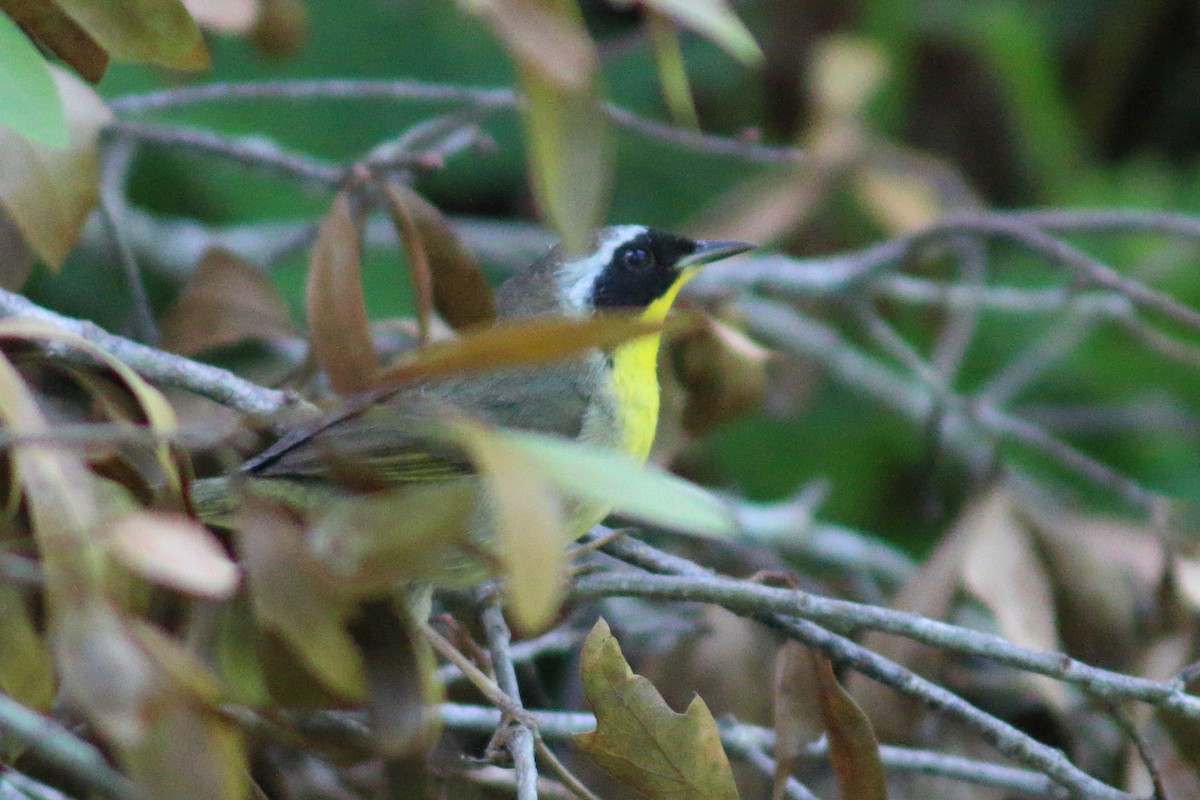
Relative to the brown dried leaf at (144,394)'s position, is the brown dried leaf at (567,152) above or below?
above

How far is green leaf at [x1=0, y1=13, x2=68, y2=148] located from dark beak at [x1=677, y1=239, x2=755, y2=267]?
184 centimetres

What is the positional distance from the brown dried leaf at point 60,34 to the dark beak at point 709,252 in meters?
1.54

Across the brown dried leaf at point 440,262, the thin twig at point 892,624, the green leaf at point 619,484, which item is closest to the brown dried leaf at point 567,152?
the green leaf at point 619,484

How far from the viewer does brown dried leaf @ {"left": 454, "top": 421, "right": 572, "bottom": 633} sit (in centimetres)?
104

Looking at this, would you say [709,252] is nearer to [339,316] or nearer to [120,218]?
[339,316]

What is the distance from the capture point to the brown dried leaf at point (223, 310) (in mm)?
2615

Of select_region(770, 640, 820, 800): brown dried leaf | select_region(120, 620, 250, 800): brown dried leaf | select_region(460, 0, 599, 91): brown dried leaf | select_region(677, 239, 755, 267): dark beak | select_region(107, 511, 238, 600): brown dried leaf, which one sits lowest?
select_region(770, 640, 820, 800): brown dried leaf

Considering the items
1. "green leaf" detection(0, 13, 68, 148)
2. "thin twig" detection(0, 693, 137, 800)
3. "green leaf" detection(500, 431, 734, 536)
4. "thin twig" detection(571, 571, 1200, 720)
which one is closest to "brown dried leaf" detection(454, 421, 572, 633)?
"green leaf" detection(500, 431, 734, 536)

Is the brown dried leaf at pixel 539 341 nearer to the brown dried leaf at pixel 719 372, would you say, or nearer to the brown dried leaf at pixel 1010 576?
the brown dried leaf at pixel 719 372

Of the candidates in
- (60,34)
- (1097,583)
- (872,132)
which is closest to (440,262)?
(60,34)

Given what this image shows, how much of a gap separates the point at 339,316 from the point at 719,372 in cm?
86

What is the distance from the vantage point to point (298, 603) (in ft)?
4.00

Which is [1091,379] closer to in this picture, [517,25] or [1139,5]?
[1139,5]

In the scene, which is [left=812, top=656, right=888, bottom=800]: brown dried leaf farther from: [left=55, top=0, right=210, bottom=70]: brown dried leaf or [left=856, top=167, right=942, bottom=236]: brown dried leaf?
[left=856, top=167, right=942, bottom=236]: brown dried leaf
